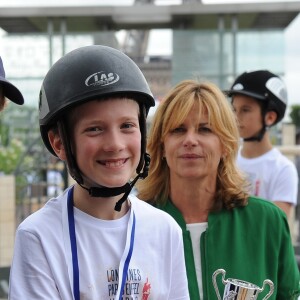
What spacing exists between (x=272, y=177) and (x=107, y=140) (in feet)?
10.1

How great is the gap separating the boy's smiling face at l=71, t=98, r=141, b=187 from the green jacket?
2.73 ft

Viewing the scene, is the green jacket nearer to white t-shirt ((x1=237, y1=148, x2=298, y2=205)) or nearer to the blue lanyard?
the blue lanyard

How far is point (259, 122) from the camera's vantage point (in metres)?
5.46

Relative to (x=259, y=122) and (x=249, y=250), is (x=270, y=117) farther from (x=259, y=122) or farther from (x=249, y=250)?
(x=249, y=250)

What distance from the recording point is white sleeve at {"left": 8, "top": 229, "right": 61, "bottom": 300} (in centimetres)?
220

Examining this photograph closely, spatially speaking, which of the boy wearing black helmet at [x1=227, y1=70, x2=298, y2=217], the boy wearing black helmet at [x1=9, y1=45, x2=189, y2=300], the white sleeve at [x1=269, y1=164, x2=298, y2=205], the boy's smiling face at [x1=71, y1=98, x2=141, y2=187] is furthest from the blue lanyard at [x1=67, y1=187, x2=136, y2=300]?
the boy wearing black helmet at [x1=227, y1=70, x2=298, y2=217]

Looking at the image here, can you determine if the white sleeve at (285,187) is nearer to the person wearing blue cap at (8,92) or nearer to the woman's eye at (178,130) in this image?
the woman's eye at (178,130)

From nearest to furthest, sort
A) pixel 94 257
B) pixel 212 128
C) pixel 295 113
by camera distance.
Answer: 1. pixel 94 257
2. pixel 212 128
3. pixel 295 113

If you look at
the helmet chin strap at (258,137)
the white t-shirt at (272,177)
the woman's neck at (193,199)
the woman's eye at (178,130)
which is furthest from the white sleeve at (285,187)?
the woman's eye at (178,130)

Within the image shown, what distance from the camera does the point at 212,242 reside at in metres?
3.17

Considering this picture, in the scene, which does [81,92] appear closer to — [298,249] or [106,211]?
[106,211]

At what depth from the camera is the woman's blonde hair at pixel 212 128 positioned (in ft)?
11.0

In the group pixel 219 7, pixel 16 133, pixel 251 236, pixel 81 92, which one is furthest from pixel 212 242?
pixel 219 7

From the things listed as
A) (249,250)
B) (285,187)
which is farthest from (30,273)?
(285,187)
